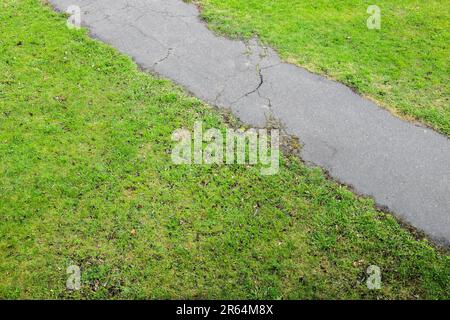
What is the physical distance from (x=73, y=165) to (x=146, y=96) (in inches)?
99.8

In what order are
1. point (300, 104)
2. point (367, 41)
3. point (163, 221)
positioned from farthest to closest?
point (367, 41)
point (300, 104)
point (163, 221)

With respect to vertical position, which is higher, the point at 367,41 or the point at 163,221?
the point at 367,41

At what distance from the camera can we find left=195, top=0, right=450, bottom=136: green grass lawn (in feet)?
32.3

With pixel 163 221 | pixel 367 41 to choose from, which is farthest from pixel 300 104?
pixel 163 221

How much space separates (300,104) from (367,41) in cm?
340

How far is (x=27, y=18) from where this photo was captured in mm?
12531

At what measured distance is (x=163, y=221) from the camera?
7.61 m

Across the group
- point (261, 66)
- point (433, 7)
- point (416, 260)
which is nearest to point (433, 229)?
point (416, 260)

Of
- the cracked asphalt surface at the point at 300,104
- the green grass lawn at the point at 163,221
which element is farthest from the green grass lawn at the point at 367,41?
the green grass lawn at the point at 163,221

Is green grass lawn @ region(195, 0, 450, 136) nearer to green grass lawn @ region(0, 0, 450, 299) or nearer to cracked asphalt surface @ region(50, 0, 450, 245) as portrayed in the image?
cracked asphalt surface @ region(50, 0, 450, 245)

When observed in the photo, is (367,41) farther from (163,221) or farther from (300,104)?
(163,221)

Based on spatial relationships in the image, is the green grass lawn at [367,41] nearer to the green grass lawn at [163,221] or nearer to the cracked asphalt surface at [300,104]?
the cracked asphalt surface at [300,104]

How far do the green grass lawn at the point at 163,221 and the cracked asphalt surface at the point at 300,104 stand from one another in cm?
58

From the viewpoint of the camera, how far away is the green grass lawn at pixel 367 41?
32.3ft
